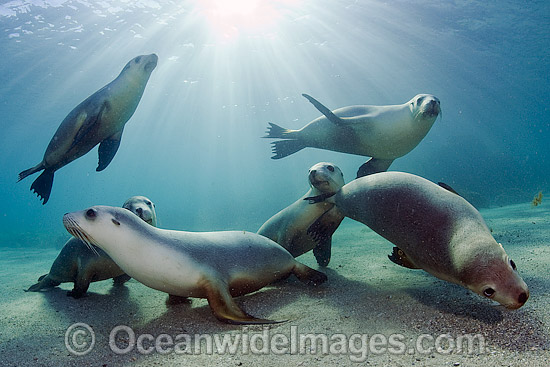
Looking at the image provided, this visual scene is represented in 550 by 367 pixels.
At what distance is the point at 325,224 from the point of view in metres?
4.11

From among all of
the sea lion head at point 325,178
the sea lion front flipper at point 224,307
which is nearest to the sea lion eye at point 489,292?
the sea lion front flipper at point 224,307

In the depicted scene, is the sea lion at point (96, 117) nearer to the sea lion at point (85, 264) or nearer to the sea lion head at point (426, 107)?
the sea lion at point (85, 264)

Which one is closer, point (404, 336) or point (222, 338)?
point (404, 336)

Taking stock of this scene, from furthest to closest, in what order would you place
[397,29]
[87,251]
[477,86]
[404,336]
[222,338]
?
1. [477,86]
2. [397,29]
3. [87,251]
4. [222,338]
5. [404,336]

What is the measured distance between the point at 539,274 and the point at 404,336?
175cm

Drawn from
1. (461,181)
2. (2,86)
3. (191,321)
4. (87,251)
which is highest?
(2,86)

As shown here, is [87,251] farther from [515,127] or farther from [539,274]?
[515,127]

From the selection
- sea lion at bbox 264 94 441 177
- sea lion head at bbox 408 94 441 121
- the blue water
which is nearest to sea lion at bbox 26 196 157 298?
sea lion at bbox 264 94 441 177

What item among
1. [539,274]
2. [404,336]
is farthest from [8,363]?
[539,274]

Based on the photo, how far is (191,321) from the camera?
284 centimetres

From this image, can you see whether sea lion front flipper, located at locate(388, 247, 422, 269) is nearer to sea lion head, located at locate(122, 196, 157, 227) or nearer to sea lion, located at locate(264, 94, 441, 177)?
sea lion, located at locate(264, 94, 441, 177)

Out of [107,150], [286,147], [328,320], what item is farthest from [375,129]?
[107,150]

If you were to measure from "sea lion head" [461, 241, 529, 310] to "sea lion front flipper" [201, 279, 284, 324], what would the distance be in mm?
1405

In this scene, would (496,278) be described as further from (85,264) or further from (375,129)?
(85,264)
